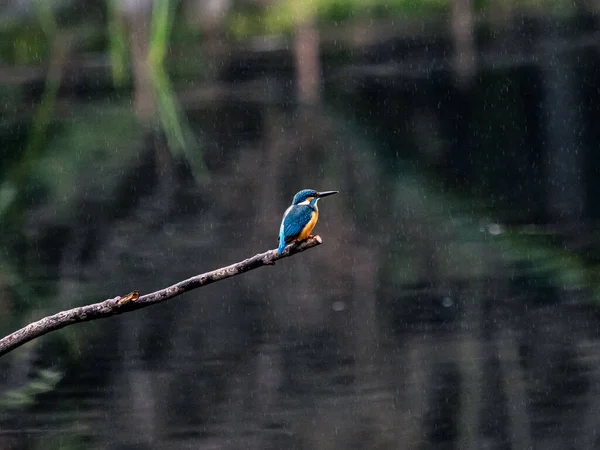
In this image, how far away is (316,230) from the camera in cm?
696

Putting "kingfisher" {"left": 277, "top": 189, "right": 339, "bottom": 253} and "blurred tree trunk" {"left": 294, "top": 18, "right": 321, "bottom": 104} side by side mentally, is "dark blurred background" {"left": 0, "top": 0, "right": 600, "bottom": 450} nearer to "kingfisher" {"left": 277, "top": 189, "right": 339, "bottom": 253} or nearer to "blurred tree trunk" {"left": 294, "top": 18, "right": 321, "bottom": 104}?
"blurred tree trunk" {"left": 294, "top": 18, "right": 321, "bottom": 104}

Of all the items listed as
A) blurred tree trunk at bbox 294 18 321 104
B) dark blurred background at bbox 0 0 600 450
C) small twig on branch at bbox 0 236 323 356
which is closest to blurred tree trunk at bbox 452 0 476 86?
dark blurred background at bbox 0 0 600 450

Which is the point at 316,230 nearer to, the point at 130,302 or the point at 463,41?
the point at 130,302

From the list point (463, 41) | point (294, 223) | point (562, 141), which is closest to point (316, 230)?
point (562, 141)

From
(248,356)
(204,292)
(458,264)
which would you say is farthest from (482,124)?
(248,356)

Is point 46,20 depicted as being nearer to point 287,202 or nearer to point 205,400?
point 287,202

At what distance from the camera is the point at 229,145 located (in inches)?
366

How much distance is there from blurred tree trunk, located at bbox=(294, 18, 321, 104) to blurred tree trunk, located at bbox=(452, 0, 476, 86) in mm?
1595

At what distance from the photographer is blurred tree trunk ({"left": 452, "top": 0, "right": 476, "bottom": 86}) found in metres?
11.7

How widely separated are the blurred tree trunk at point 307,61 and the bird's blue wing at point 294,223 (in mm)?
8041

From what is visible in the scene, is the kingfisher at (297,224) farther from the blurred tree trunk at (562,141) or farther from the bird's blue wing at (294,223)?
the blurred tree trunk at (562,141)

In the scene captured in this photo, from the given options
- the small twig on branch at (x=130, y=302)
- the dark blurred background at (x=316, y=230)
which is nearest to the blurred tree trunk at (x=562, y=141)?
the dark blurred background at (x=316, y=230)

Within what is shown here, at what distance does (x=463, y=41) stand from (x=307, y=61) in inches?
84.1

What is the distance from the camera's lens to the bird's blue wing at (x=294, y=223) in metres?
2.81
